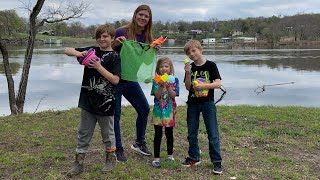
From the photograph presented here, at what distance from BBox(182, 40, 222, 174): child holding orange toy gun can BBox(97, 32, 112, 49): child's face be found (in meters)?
0.93

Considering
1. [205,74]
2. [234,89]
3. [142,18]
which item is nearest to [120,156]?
[205,74]

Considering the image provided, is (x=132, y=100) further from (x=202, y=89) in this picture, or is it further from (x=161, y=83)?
(x=202, y=89)

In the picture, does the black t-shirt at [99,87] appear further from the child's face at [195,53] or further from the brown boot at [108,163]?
the child's face at [195,53]

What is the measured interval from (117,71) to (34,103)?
36.1ft

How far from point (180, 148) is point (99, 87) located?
2054 millimetres

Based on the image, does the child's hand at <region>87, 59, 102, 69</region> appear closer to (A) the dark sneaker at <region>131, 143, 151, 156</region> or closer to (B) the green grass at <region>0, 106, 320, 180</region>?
(B) the green grass at <region>0, 106, 320, 180</region>

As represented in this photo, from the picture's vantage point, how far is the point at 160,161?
5090 mm

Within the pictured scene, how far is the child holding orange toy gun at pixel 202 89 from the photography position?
181 inches

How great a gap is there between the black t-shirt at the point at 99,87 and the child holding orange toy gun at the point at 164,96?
1.92ft

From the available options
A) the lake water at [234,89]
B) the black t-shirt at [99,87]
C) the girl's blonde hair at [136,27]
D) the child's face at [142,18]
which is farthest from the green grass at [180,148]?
the lake water at [234,89]

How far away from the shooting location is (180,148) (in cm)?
586

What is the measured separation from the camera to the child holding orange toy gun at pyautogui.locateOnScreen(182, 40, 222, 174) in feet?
15.1

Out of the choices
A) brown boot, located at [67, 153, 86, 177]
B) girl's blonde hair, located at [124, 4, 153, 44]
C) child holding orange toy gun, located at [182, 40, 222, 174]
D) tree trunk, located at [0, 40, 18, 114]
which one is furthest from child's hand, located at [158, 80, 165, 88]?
tree trunk, located at [0, 40, 18, 114]

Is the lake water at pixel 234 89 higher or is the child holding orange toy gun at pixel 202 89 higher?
the child holding orange toy gun at pixel 202 89
